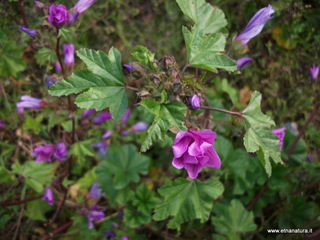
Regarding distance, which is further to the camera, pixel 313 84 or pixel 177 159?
pixel 313 84

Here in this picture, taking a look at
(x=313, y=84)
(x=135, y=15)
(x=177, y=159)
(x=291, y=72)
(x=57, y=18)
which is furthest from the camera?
(x=135, y=15)

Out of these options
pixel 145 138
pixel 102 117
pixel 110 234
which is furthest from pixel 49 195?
pixel 145 138

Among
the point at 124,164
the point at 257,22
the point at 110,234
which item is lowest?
the point at 110,234

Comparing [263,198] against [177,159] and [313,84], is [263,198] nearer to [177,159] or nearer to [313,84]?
[313,84]

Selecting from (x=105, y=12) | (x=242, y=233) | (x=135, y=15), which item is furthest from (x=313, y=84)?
(x=105, y=12)

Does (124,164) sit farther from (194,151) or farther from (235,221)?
(194,151)

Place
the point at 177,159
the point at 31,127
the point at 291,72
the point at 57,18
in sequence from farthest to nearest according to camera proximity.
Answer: the point at 291,72 < the point at 31,127 < the point at 57,18 < the point at 177,159

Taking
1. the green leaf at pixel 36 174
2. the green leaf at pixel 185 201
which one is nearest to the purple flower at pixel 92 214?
the green leaf at pixel 36 174
